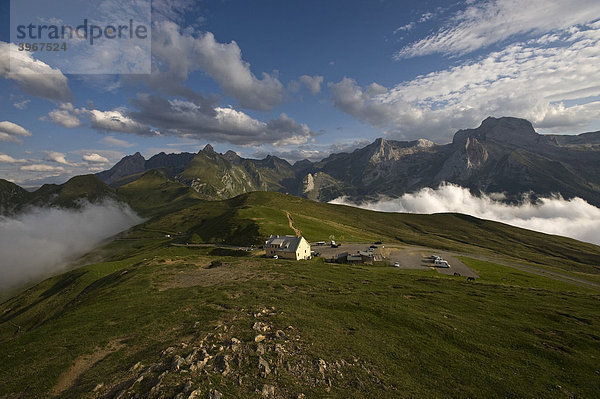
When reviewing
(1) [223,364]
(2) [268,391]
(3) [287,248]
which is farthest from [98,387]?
(3) [287,248]

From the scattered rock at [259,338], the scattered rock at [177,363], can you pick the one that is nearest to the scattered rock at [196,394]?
the scattered rock at [177,363]

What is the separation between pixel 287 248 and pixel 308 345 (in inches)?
2446

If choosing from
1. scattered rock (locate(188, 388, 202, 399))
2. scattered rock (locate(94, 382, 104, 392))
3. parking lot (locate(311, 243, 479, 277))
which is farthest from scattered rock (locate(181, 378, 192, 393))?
parking lot (locate(311, 243, 479, 277))

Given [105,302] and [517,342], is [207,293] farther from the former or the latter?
[517,342]

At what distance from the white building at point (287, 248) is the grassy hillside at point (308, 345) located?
3735 cm

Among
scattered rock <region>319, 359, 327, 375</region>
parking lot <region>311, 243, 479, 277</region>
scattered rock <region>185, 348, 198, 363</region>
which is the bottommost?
parking lot <region>311, 243, 479, 277</region>

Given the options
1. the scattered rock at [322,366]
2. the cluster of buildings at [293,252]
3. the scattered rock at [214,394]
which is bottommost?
the cluster of buildings at [293,252]

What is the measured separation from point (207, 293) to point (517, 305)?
168 feet

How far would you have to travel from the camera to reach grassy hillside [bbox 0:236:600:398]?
1972cm

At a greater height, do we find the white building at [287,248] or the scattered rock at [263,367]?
the scattered rock at [263,367]

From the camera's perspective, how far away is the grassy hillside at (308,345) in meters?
19.7

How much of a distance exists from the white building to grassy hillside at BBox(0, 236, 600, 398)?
37353 mm

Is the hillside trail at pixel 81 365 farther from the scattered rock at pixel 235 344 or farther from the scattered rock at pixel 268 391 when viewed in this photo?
the scattered rock at pixel 268 391

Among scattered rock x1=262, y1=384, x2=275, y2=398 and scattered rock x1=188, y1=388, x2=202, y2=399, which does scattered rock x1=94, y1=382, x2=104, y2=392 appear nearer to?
scattered rock x1=188, y1=388, x2=202, y2=399
